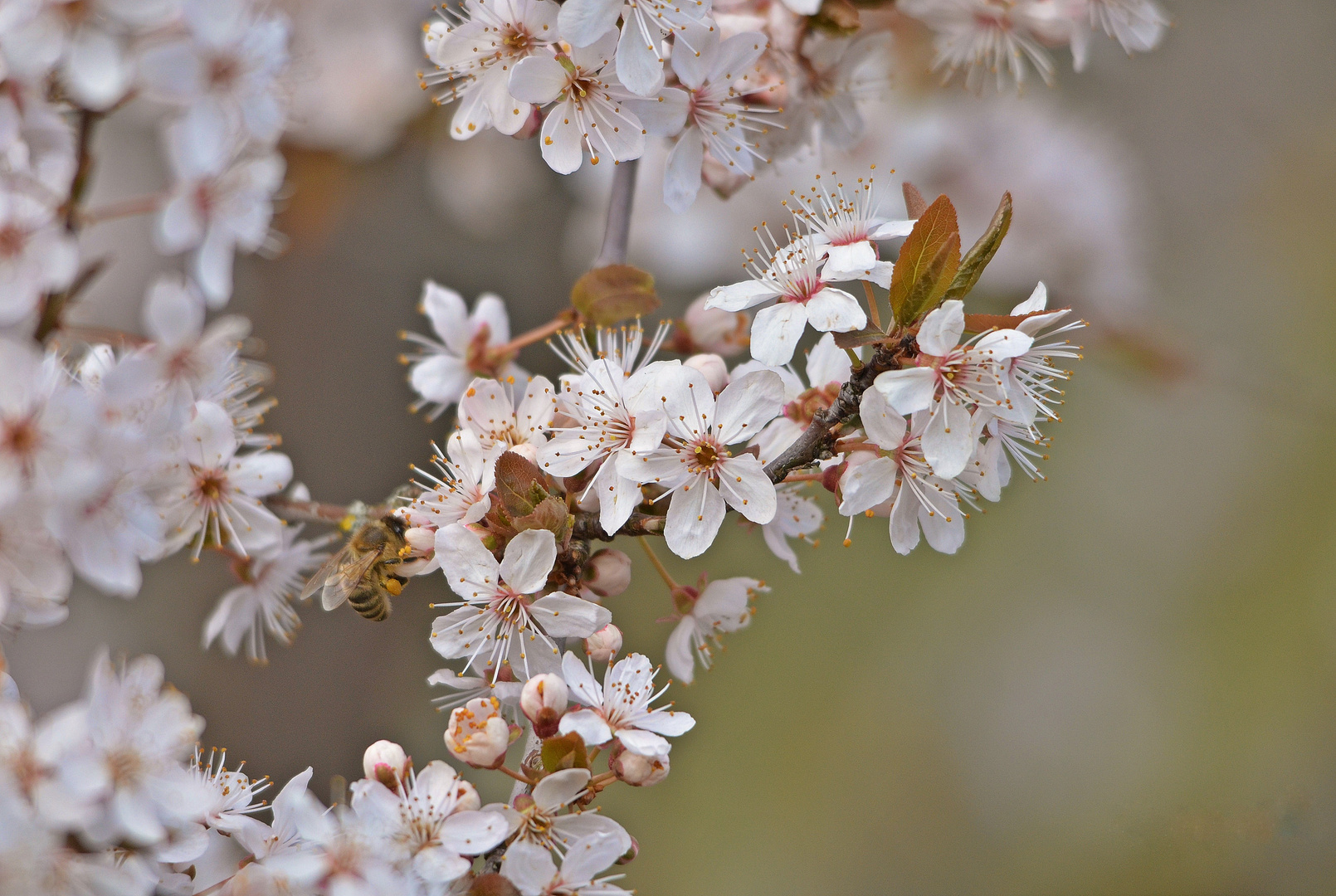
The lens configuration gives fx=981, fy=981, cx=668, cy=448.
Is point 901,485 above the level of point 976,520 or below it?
above

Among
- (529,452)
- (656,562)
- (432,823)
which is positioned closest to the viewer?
(432,823)

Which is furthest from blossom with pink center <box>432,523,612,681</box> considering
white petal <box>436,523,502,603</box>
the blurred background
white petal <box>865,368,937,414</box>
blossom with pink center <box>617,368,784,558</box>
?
the blurred background

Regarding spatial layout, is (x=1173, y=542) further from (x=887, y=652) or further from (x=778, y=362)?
(x=778, y=362)

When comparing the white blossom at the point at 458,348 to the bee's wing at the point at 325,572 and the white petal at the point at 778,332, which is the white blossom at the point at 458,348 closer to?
the bee's wing at the point at 325,572

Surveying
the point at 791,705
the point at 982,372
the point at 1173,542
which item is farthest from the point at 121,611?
the point at 1173,542

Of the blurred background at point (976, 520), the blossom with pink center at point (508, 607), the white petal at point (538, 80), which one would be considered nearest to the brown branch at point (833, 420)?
the blossom with pink center at point (508, 607)

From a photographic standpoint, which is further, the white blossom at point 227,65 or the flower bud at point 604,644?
the flower bud at point 604,644

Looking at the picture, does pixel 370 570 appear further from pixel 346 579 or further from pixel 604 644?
pixel 604 644

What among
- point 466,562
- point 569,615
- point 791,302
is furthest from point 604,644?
point 791,302
